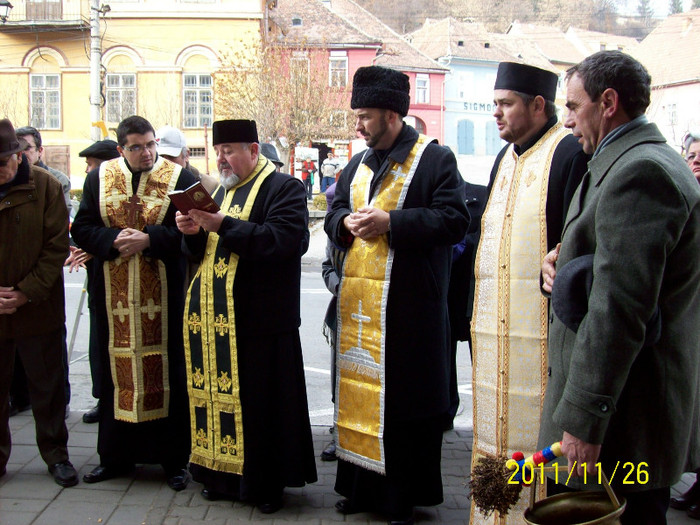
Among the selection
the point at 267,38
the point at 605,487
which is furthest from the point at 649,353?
the point at 267,38

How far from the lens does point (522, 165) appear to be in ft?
11.5

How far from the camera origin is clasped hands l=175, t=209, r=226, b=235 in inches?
152

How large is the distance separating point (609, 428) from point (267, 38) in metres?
31.8

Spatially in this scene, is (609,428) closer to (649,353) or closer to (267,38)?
(649,353)

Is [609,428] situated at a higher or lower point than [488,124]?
lower

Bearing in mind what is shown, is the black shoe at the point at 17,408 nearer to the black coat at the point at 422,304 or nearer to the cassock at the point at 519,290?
the black coat at the point at 422,304

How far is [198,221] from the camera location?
3877 mm

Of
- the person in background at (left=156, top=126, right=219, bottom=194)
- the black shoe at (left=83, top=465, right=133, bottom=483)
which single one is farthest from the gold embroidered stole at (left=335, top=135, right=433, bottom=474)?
the person in background at (left=156, top=126, right=219, bottom=194)

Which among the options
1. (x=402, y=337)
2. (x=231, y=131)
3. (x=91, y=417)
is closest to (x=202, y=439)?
(x=402, y=337)

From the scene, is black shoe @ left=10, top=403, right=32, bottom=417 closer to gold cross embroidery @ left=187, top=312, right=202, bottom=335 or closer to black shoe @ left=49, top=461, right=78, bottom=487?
black shoe @ left=49, top=461, right=78, bottom=487

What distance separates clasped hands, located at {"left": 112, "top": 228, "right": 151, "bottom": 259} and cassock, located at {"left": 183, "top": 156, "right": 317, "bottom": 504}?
0.30m

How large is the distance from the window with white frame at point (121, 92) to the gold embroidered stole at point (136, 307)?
95.2 feet

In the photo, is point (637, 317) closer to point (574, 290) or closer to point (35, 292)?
point (574, 290)

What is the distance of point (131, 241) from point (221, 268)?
602mm
